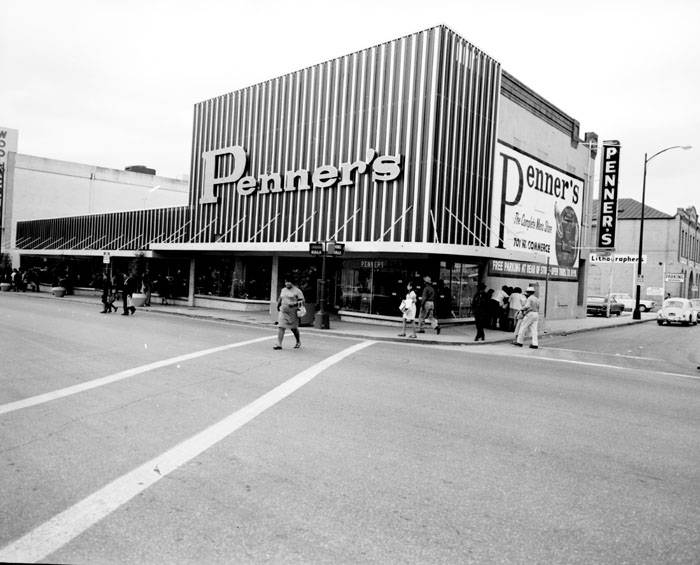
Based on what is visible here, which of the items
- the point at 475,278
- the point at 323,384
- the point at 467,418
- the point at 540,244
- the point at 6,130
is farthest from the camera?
the point at 6,130

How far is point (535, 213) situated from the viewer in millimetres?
26453

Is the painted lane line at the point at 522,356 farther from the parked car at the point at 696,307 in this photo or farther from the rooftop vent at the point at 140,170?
the rooftop vent at the point at 140,170

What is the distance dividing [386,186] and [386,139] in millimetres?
1718

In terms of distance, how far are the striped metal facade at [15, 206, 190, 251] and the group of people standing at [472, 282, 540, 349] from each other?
54.4 feet

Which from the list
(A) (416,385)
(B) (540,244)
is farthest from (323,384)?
(B) (540,244)

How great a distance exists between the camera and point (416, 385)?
30.0ft

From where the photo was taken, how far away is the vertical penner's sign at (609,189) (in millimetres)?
27641

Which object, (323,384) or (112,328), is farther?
(112,328)

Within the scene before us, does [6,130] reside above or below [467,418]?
above

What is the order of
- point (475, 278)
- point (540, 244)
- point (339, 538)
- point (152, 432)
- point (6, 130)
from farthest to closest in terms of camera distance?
1. point (6, 130)
2. point (540, 244)
3. point (475, 278)
4. point (152, 432)
5. point (339, 538)

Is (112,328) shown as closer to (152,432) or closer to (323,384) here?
(323,384)

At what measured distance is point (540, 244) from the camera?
2712cm

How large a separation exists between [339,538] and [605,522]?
1.91 metres

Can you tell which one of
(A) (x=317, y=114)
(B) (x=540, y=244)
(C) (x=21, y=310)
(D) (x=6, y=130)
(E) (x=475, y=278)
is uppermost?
(D) (x=6, y=130)
